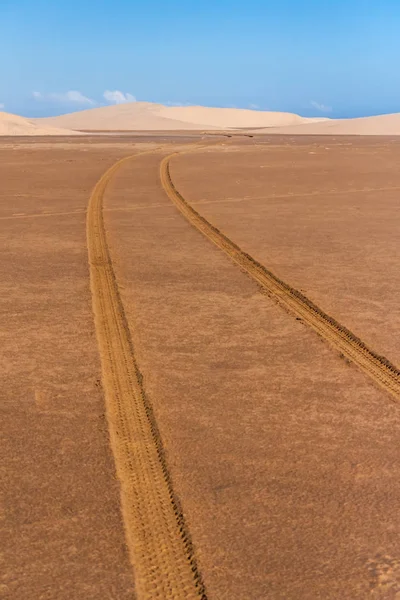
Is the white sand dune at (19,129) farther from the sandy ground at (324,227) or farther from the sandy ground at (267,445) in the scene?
the sandy ground at (267,445)

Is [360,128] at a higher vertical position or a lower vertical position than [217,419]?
higher

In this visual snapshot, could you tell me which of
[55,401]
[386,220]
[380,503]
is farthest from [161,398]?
[386,220]

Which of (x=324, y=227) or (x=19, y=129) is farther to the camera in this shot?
(x=19, y=129)

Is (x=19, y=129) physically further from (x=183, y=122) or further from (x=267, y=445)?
(x=267, y=445)

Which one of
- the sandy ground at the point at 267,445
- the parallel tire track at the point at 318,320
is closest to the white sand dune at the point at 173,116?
the parallel tire track at the point at 318,320

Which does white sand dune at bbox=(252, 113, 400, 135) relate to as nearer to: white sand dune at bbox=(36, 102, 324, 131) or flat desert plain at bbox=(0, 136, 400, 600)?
white sand dune at bbox=(36, 102, 324, 131)

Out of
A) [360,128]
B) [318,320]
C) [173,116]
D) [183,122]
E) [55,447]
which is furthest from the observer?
[173,116]

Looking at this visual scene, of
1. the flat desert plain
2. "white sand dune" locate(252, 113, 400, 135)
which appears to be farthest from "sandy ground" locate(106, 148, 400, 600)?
"white sand dune" locate(252, 113, 400, 135)

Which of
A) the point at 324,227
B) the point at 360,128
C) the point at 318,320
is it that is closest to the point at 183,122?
the point at 360,128
